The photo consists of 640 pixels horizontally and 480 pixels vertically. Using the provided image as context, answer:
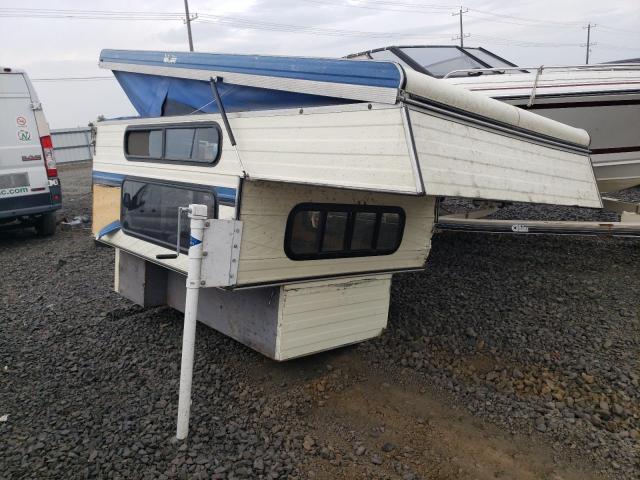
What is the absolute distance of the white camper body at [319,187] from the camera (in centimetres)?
249

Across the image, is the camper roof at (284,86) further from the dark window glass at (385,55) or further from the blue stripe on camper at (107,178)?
the dark window glass at (385,55)

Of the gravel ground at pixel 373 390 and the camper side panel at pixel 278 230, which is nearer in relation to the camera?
the gravel ground at pixel 373 390

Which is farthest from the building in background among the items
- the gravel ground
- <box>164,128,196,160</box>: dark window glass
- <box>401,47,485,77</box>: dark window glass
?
<box>164,128,196,160</box>: dark window glass

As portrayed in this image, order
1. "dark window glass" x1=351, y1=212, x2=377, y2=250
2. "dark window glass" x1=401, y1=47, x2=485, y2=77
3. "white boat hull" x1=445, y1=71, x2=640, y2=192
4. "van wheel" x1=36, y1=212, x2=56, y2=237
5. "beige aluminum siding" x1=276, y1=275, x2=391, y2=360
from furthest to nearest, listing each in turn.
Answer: "van wheel" x1=36, y1=212, x2=56, y2=237
"dark window glass" x1=401, y1=47, x2=485, y2=77
"white boat hull" x1=445, y1=71, x2=640, y2=192
"dark window glass" x1=351, y1=212, x2=377, y2=250
"beige aluminum siding" x1=276, y1=275, x2=391, y2=360

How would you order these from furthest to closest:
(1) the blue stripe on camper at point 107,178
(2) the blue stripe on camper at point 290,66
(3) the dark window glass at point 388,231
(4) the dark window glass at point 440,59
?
(4) the dark window glass at point 440,59 → (1) the blue stripe on camper at point 107,178 → (3) the dark window glass at point 388,231 → (2) the blue stripe on camper at point 290,66

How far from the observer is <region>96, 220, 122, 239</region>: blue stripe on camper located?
4.27 metres

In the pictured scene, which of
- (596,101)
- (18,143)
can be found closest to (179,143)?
(596,101)

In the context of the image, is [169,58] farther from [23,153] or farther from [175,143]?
[23,153]

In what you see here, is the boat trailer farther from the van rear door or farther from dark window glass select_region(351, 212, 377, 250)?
the van rear door

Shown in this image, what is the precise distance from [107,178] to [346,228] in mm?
2225

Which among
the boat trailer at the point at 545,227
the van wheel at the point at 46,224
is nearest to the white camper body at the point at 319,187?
the boat trailer at the point at 545,227

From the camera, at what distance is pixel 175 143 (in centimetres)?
364

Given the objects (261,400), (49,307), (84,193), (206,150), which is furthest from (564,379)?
(84,193)

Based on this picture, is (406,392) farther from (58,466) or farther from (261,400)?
(58,466)
